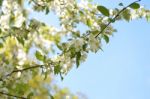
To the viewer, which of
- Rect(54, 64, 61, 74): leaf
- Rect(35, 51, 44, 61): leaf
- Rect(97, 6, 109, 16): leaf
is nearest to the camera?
Rect(97, 6, 109, 16): leaf

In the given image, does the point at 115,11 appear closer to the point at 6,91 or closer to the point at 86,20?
the point at 86,20

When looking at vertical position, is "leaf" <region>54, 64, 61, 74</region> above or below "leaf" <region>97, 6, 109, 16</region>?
below

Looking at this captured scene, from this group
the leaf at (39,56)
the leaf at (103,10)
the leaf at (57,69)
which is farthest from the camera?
the leaf at (39,56)

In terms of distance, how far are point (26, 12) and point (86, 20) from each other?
1.43 m

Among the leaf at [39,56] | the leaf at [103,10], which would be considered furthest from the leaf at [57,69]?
the leaf at [103,10]

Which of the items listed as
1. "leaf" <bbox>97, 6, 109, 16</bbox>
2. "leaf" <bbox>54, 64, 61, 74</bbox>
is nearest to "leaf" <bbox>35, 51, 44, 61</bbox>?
"leaf" <bbox>54, 64, 61, 74</bbox>

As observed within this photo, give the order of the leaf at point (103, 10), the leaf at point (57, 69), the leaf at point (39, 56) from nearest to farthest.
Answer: the leaf at point (103, 10) → the leaf at point (57, 69) → the leaf at point (39, 56)

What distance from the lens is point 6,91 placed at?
3.75 m

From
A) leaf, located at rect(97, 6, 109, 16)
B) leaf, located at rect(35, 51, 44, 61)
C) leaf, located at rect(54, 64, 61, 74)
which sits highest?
leaf, located at rect(35, 51, 44, 61)

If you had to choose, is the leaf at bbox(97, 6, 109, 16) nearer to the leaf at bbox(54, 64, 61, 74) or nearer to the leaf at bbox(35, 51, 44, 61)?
the leaf at bbox(54, 64, 61, 74)

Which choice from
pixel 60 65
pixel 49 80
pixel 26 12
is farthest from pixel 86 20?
pixel 49 80

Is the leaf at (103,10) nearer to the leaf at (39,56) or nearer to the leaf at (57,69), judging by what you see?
the leaf at (57,69)

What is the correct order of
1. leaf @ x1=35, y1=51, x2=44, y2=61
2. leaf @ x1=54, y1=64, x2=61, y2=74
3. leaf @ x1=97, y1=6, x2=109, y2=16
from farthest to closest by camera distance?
leaf @ x1=35, y1=51, x2=44, y2=61
leaf @ x1=54, y1=64, x2=61, y2=74
leaf @ x1=97, y1=6, x2=109, y2=16

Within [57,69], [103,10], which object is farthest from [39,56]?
[103,10]
